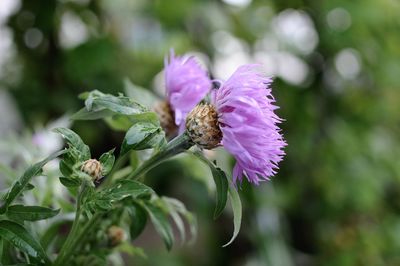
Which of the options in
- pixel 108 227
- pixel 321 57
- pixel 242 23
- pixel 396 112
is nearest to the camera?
pixel 108 227

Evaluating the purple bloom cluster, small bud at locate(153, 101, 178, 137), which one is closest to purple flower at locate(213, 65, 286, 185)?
the purple bloom cluster

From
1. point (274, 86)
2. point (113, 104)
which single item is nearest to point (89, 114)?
point (113, 104)

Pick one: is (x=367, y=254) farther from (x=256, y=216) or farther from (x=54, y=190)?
(x=54, y=190)

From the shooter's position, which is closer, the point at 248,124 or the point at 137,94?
the point at 248,124

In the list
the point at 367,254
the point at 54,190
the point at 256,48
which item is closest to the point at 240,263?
the point at 367,254

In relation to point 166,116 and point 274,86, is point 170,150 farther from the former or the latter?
point 274,86

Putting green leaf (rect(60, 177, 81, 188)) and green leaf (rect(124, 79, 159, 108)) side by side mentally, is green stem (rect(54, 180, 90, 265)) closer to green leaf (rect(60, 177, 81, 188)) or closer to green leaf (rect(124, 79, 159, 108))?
green leaf (rect(60, 177, 81, 188))
